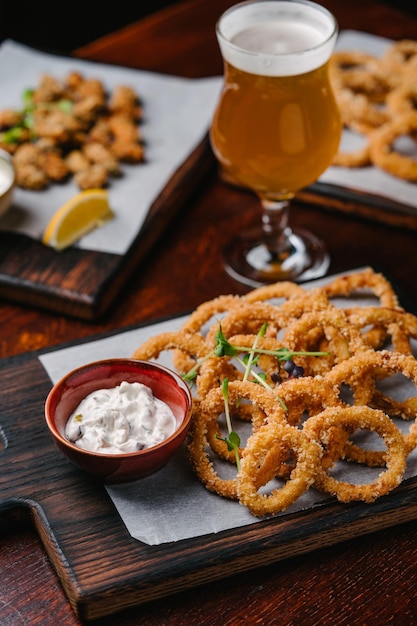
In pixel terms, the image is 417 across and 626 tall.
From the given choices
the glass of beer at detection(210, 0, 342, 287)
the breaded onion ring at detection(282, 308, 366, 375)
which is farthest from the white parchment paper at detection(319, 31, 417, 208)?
the breaded onion ring at detection(282, 308, 366, 375)

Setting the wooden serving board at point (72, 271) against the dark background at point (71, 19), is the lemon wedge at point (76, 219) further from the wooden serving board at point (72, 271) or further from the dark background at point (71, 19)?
the dark background at point (71, 19)

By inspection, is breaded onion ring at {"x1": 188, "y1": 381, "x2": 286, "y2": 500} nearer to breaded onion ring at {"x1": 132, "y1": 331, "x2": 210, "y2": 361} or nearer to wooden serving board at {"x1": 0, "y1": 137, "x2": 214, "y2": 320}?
breaded onion ring at {"x1": 132, "y1": 331, "x2": 210, "y2": 361}

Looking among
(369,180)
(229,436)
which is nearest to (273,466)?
(229,436)

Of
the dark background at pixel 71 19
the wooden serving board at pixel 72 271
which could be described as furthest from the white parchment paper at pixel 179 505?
the dark background at pixel 71 19

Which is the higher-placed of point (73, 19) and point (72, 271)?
point (72, 271)

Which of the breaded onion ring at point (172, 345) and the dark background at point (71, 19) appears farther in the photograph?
the dark background at point (71, 19)

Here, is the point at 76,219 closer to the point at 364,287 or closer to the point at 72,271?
the point at 72,271
